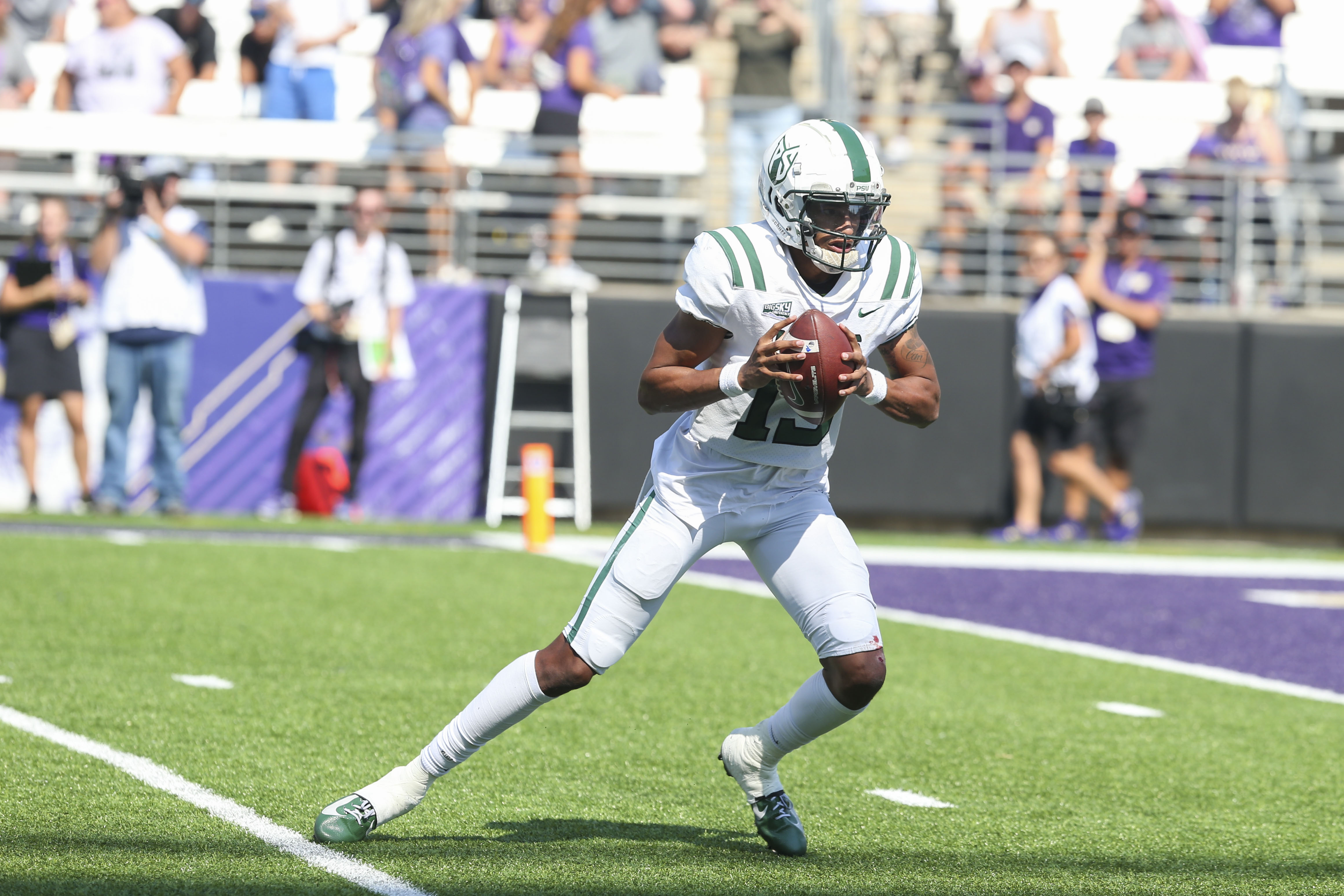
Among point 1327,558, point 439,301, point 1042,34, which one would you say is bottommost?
point 1327,558

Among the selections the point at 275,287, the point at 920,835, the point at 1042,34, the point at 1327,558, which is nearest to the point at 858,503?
the point at 1327,558

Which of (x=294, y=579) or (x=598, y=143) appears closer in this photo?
(x=294, y=579)

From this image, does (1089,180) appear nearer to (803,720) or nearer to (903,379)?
(903,379)

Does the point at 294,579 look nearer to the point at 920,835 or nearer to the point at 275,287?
the point at 275,287

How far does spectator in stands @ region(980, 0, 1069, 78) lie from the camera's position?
1614 centimetres

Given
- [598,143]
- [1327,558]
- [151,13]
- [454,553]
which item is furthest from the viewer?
[151,13]

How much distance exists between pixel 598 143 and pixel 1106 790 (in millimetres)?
9389

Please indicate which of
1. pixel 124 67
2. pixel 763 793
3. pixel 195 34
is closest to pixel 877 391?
pixel 763 793

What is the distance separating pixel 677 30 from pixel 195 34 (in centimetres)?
399

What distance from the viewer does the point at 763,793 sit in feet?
14.9

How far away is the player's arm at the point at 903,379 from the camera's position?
4066 millimetres

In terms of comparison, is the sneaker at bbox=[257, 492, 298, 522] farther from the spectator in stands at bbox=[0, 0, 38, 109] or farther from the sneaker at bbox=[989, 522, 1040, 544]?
the sneaker at bbox=[989, 522, 1040, 544]

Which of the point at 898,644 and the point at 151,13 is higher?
the point at 151,13

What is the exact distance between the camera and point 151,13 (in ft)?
49.9
